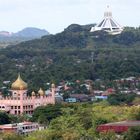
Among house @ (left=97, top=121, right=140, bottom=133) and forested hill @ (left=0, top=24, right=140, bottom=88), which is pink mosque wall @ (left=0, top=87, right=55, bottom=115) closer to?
forested hill @ (left=0, top=24, right=140, bottom=88)

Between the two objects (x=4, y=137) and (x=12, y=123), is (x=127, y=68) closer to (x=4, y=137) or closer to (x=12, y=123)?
(x=12, y=123)

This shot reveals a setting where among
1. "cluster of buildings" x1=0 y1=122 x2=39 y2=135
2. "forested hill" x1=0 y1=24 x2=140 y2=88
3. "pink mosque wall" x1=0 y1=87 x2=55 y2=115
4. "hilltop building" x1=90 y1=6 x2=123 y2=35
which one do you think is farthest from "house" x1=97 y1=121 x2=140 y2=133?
"hilltop building" x1=90 y1=6 x2=123 y2=35

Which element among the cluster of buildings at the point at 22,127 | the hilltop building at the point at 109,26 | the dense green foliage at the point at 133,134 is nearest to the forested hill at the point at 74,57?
the hilltop building at the point at 109,26

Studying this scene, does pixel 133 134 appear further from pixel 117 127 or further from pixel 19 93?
pixel 19 93

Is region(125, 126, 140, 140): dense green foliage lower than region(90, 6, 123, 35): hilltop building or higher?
lower

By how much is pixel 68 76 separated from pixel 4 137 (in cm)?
4339

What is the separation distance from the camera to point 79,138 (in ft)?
145

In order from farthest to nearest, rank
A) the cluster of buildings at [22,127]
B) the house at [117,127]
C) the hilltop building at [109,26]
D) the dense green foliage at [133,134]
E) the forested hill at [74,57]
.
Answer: the hilltop building at [109,26] < the forested hill at [74,57] < the cluster of buildings at [22,127] < the house at [117,127] < the dense green foliage at [133,134]

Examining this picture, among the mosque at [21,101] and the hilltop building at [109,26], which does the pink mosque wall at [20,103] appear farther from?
the hilltop building at [109,26]

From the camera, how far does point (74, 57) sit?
104 m

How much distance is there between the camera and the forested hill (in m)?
91.1

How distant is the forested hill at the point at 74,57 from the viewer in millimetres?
91125

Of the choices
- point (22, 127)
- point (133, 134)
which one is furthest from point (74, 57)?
point (133, 134)

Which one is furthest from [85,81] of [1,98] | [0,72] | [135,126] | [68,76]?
[135,126]
